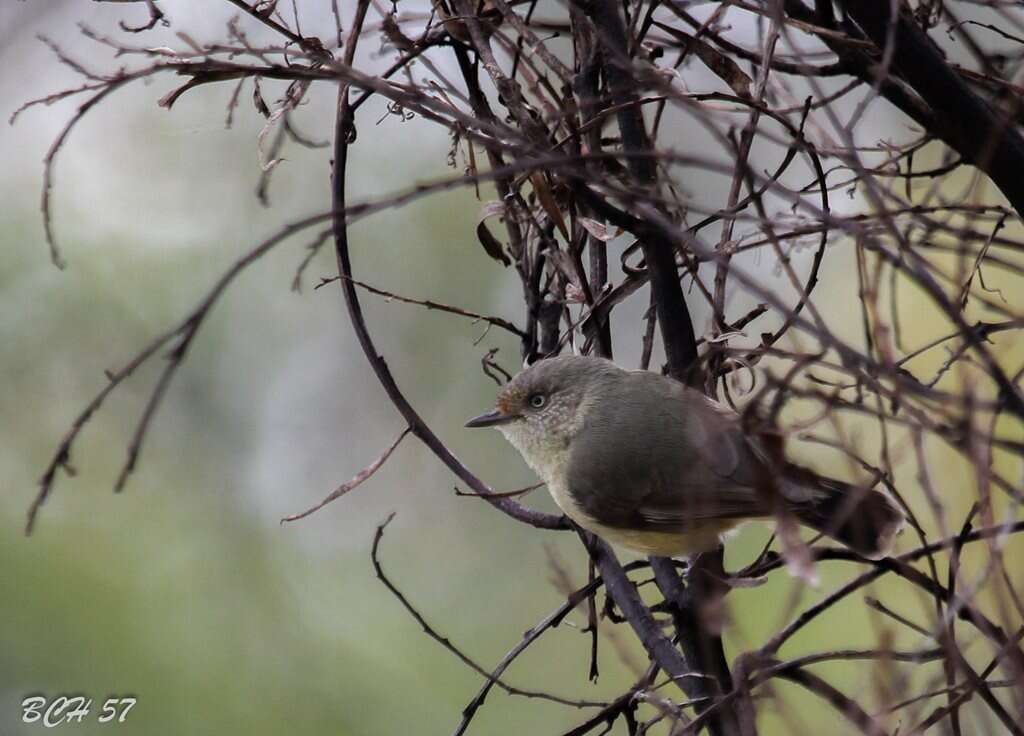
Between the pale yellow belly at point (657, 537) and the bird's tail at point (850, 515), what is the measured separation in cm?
22

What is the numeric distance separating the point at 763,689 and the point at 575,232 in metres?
1.24

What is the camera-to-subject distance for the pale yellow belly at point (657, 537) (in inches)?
116

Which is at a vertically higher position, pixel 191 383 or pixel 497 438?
pixel 191 383

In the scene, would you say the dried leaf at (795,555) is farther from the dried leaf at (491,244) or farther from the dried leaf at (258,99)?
the dried leaf at (258,99)

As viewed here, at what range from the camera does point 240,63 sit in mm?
2451

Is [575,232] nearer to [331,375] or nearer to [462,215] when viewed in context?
[462,215]

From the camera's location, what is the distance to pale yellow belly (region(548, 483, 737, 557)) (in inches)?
116

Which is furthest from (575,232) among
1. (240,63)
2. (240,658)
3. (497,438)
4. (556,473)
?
(497,438)

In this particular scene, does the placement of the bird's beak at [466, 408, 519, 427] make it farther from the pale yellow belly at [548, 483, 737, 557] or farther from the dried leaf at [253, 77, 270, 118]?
the dried leaf at [253, 77, 270, 118]

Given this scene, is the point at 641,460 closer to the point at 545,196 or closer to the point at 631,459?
the point at 631,459

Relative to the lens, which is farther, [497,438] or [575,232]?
[497,438]

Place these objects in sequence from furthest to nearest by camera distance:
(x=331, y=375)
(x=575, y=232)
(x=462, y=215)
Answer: (x=331, y=375) < (x=462, y=215) < (x=575, y=232)

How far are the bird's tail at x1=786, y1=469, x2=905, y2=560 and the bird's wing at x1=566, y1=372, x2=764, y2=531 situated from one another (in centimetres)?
15

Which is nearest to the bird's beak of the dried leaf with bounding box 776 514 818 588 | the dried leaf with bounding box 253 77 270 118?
the dried leaf with bounding box 253 77 270 118
